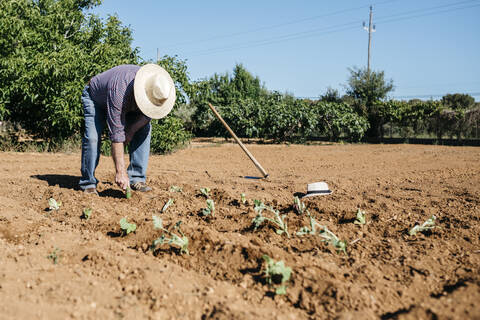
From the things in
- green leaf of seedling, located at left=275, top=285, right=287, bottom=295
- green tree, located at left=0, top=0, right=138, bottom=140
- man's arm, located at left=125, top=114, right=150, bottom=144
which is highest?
green tree, located at left=0, top=0, right=138, bottom=140

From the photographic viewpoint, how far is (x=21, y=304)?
76.8 inches

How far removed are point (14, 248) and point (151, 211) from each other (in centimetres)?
133

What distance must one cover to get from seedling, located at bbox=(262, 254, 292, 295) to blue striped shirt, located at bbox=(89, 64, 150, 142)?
2430 mm

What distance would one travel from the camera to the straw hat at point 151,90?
3986 mm

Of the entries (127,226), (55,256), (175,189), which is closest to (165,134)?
(175,189)

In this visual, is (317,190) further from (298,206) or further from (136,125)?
(136,125)

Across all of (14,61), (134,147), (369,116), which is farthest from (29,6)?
(369,116)

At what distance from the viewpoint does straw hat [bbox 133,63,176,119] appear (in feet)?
13.1

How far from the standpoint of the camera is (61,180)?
5.56 meters

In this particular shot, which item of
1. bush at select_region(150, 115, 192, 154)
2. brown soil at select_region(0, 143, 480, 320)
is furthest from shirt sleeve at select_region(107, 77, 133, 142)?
bush at select_region(150, 115, 192, 154)

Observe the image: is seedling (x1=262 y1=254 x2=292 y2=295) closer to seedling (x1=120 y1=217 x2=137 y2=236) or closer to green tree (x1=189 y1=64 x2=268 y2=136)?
seedling (x1=120 y1=217 x2=137 y2=236)

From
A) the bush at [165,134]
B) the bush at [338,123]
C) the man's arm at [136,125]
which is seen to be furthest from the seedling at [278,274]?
the bush at [338,123]

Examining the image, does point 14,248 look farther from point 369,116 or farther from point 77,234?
point 369,116

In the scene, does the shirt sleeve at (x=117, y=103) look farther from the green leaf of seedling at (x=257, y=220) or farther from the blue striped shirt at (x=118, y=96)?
the green leaf of seedling at (x=257, y=220)
